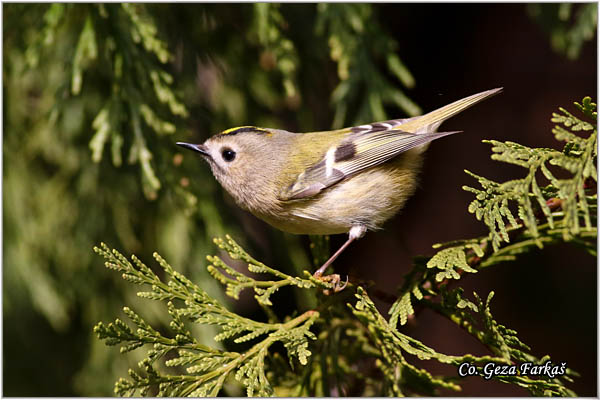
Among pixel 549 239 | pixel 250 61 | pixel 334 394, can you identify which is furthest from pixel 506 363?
pixel 250 61

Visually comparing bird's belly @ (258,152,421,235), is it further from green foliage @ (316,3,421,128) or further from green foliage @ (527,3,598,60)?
green foliage @ (527,3,598,60)

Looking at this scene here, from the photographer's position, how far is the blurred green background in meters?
1.77

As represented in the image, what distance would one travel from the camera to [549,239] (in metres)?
1.19

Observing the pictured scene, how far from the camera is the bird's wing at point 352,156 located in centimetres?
153

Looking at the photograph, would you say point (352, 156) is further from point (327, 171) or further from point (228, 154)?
point (228, 154)

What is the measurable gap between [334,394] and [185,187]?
33.3 inches

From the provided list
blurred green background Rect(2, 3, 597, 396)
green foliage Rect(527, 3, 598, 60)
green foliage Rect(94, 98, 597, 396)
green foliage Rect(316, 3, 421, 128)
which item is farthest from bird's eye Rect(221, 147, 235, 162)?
green foliage Rect(527, 3, 598, 60)

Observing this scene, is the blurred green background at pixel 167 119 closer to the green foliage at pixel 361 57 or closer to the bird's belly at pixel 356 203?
the green foliage at pixel 361 57

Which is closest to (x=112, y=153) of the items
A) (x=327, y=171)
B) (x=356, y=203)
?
(x=327, y=171)

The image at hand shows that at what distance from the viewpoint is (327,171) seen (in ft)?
5.23

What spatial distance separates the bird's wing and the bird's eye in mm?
235

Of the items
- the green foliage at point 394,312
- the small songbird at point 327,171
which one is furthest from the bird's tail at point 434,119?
the green foliage at point 394,312

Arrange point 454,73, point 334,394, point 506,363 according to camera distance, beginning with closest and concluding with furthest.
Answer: point 506,363 < point 334,394 < point 454,73

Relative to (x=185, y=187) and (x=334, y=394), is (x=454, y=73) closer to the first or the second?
(x=185, y=187)
